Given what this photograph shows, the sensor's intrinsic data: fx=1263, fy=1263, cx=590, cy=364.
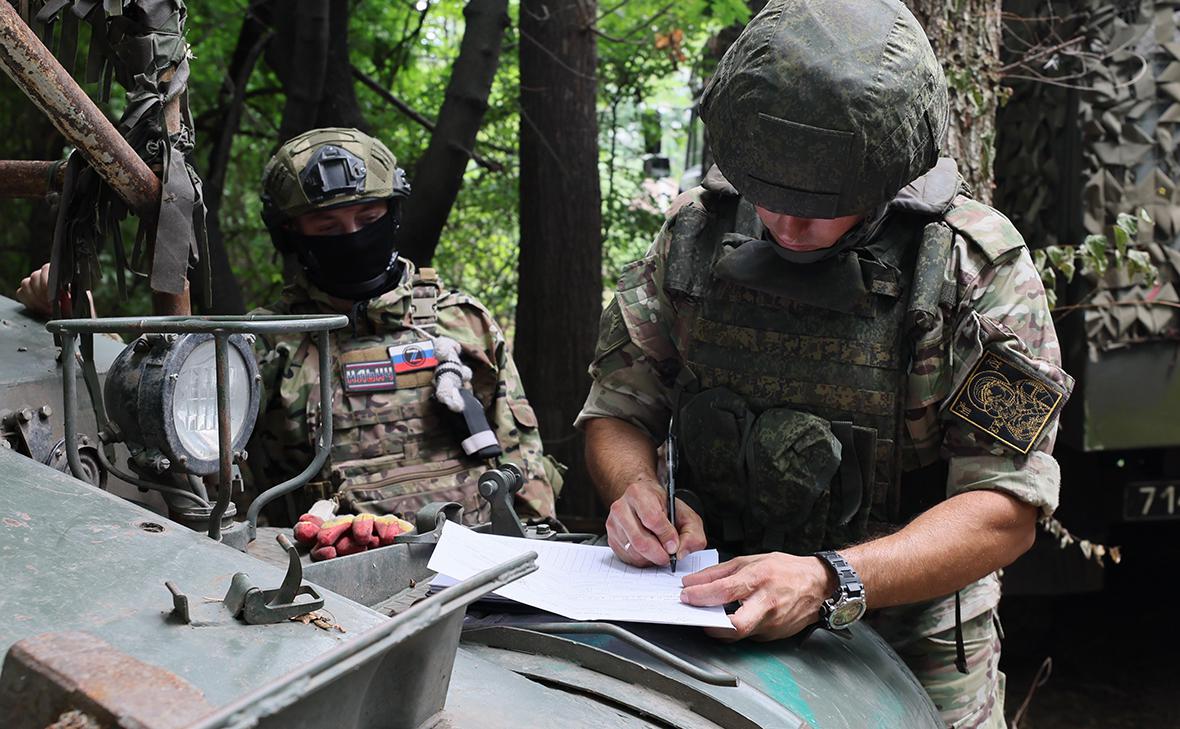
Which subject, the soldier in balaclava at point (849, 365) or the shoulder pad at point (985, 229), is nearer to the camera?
the soldier in balaclava at point (849, 365)

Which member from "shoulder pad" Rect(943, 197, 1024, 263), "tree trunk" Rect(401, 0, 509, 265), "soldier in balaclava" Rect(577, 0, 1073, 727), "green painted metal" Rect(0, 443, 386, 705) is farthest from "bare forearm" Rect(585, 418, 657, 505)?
"tree trunk" Rect(401, 0, 509, 265)

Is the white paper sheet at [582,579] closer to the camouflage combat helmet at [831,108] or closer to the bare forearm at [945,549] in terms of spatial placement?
the bare forearm at [945,549]

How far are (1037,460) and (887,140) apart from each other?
0.61 metres

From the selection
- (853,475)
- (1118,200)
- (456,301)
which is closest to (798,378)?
(853,475)

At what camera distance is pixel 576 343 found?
5.79 m

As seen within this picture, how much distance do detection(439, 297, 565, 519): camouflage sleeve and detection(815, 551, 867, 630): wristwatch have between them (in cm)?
189

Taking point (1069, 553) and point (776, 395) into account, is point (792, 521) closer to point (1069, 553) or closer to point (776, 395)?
point (776, 395)

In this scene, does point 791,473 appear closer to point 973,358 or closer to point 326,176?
point 973,358

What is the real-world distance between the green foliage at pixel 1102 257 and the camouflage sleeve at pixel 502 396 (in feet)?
5.41

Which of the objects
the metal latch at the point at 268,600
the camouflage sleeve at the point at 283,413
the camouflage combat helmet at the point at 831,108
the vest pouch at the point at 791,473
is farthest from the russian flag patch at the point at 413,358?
the metal latch at the point at 268,600

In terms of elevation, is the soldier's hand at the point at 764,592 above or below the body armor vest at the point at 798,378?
below

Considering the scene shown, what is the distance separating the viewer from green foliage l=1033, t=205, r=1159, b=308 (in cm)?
390

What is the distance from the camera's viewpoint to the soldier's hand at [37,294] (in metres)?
2.73

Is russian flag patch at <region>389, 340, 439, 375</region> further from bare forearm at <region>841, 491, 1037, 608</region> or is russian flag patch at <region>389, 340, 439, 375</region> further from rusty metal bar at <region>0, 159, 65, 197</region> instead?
bare forearm at <region>841, 491, 1037, 608</region>
